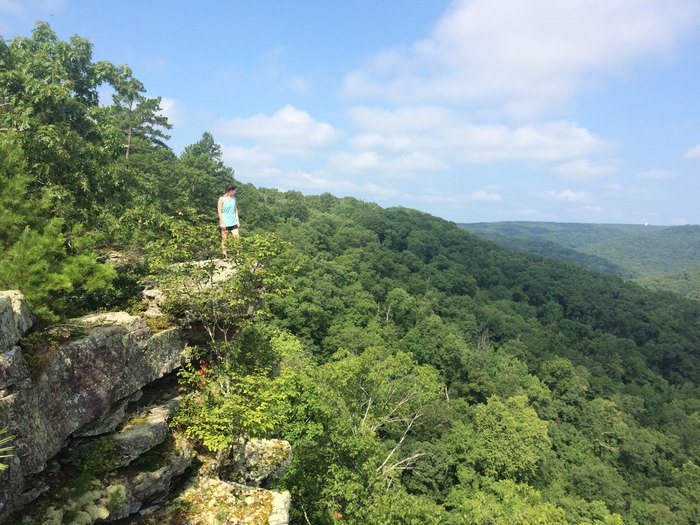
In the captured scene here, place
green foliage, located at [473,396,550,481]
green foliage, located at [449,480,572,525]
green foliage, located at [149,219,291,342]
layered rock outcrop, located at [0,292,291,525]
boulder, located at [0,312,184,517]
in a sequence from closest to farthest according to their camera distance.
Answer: boulder, located at [0,312,184,517], layered rock outcrop, located at [0,292,291,525], green foliage, located at [149,219,291,342], green foliage, located at [449,480,572,525], green foliage, located at [473,396,550,481]

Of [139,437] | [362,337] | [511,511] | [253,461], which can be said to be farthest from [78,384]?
[362,337]

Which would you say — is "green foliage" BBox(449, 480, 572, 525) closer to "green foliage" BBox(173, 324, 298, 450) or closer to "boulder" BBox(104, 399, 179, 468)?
"green foliage" BBox(173, 324, 298, 450)

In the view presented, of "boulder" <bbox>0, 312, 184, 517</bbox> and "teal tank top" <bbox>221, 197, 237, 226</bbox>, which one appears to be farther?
"teal tank top" <bbox>221, 197, 237, 226</bbox>

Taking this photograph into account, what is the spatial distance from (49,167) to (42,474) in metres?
7.71

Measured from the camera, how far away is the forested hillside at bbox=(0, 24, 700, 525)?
31.3ft

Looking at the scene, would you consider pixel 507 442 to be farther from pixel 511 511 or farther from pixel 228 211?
pixel 228 211

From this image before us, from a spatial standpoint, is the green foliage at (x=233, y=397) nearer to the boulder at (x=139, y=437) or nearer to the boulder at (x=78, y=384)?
the boulder at (x=139, y=437)

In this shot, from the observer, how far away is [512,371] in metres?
57.7

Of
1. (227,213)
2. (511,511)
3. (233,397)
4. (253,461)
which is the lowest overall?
(511,511)

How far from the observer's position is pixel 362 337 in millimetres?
46875

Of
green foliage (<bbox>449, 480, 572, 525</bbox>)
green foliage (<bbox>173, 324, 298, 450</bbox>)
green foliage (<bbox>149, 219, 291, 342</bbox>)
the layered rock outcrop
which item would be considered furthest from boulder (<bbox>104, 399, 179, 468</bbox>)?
green foliage (<bbox>449, 480, 572, 525</bbox>)

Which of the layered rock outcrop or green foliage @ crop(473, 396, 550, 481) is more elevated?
the layered rock outcrop

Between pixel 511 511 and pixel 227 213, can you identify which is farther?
pixel 511 511

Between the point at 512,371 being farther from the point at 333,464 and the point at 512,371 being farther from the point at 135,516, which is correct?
the point at 135,516
